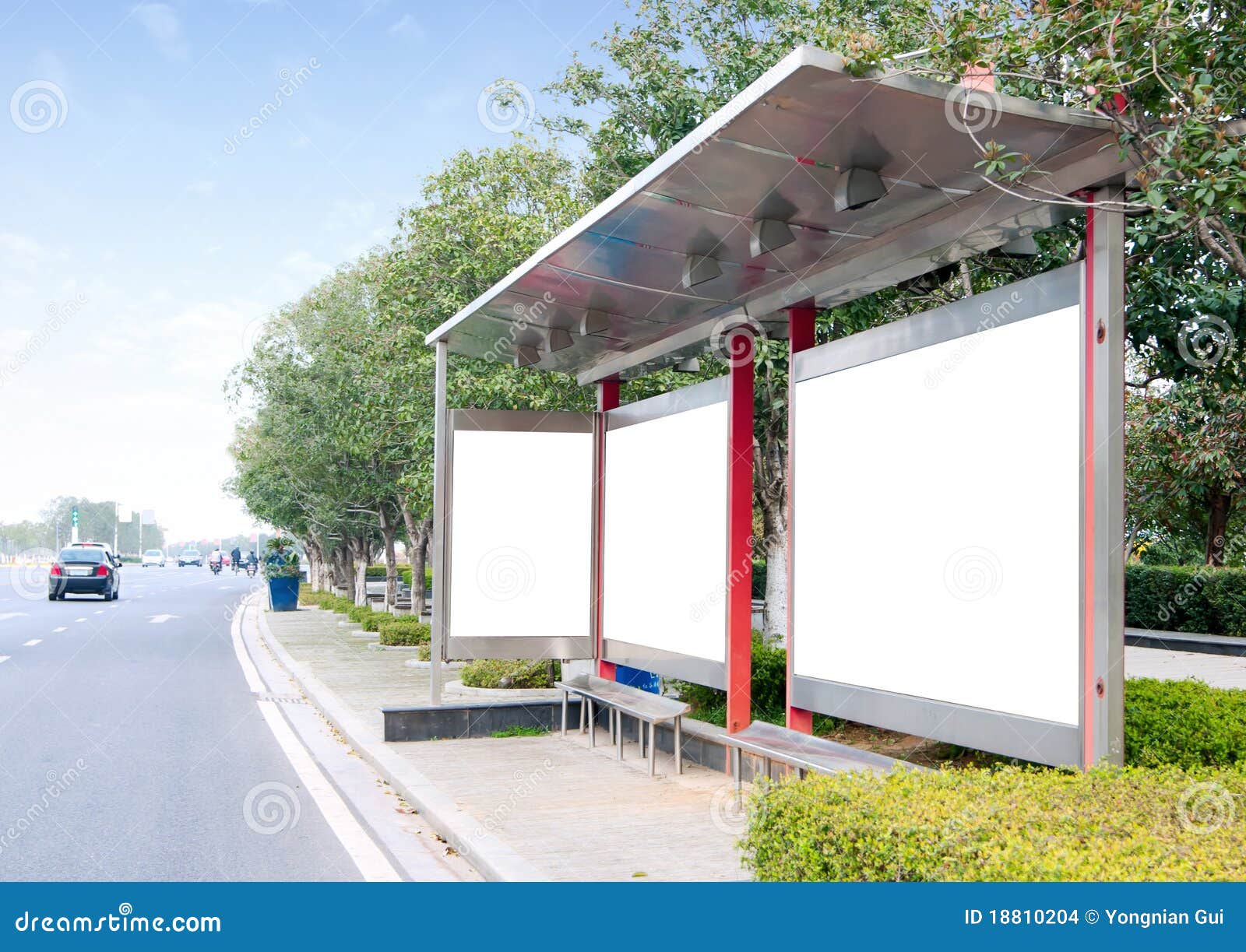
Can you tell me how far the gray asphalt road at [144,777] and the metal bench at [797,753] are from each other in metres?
2.60

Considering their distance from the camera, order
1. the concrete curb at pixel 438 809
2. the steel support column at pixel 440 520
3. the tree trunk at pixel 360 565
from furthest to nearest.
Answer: the tree trunk at pixel 360 565, the steel support column at pixel 440 520, the concrete curb at pixel 438 809

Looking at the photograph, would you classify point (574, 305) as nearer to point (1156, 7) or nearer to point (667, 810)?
point (667, 810)

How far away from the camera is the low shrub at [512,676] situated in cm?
1263

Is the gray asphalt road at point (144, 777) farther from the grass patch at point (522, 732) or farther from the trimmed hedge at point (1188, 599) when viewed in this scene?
the trimmed hedge at point (1188, 599)

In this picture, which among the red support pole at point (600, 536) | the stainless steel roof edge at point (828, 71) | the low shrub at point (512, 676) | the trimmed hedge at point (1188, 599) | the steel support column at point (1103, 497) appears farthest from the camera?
the trimmed hedge at point (1188, 599)

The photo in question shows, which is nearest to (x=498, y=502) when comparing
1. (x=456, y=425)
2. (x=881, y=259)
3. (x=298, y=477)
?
(x=456, y=425)

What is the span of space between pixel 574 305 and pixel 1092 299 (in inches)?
199

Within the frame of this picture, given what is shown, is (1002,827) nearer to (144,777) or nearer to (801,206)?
(801,206)

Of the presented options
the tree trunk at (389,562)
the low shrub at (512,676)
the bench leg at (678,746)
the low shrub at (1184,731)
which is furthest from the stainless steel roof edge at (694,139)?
the tree trunk at (389,562)

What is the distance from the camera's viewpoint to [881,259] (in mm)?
6910

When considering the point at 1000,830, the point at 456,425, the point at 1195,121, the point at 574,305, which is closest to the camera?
the point at 1000,830

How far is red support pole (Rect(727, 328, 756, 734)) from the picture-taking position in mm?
8156

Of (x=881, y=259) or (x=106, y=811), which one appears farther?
(x=106, y=811)

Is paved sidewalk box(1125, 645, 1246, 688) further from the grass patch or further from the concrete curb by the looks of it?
the concrete curb
